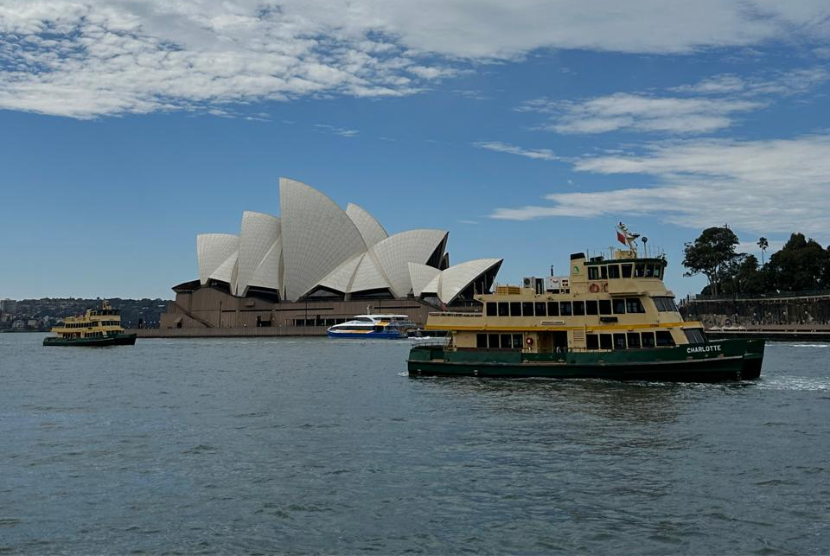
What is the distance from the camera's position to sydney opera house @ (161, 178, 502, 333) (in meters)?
120

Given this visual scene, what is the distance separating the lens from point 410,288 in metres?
126

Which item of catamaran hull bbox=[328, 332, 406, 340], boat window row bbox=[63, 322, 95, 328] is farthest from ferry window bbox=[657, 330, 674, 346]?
boat window row bbox=[63, 322, 95, 328]

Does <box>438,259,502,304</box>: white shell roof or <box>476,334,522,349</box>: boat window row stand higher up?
<box>438,259,502,304</box>: white shell roof

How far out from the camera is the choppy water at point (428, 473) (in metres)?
12.4

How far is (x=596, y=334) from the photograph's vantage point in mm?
34906

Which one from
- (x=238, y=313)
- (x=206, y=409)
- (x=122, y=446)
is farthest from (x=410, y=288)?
(x=122, y=446)

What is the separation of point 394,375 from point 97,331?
196 feet

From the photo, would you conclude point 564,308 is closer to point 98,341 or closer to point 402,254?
point 98,341

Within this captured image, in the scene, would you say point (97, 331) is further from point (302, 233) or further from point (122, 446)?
point (122, 446)

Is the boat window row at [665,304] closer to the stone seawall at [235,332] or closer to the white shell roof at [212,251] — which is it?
the stone seawall at [235,332]

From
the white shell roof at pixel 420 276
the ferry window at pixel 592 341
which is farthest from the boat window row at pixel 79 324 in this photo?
the ferry window at pixel 592 341

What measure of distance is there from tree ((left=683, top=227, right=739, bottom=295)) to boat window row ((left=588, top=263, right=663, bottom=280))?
95165mm

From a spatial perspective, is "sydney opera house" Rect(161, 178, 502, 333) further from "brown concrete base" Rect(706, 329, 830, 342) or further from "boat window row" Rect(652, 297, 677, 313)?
"boat window row" Rect(652, 297, 677, 313)

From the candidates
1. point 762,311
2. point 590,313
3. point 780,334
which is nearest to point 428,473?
point 590,313
